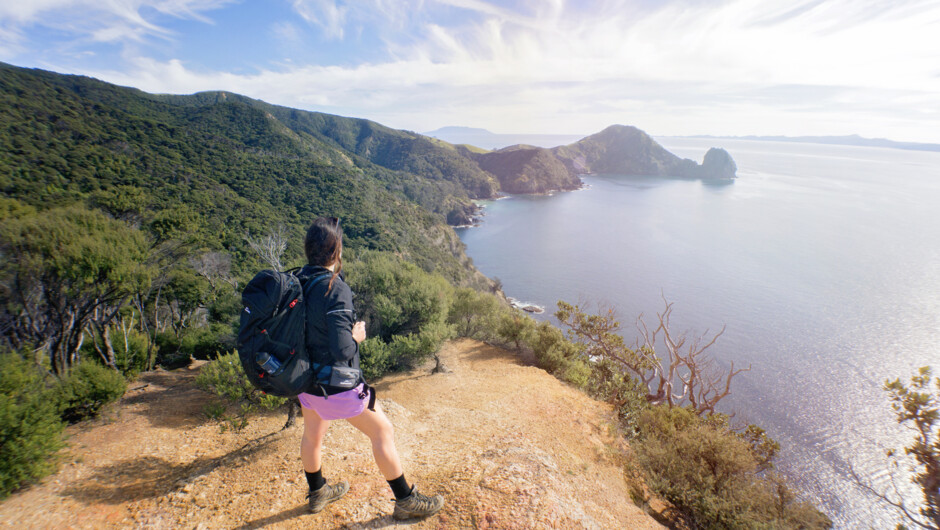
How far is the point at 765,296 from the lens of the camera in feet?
127

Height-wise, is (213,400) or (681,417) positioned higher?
(213,400)

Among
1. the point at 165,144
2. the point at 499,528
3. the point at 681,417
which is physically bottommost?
the point at 681,417

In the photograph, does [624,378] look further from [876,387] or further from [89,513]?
[876,387]

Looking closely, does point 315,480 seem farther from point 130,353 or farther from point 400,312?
point 130,353

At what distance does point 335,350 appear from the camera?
2.26 metres

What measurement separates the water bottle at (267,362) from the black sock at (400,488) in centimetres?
126

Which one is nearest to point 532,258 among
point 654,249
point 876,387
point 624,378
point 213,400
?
point 654,249

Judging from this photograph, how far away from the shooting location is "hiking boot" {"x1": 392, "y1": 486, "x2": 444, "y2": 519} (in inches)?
A: 114

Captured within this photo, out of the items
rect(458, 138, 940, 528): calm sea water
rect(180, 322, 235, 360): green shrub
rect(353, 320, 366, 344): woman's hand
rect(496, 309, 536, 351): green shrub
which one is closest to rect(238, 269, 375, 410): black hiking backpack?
rect(353, 320, 366, 344): woman's hand

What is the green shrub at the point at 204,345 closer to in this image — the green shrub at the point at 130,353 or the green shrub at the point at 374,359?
the green shrub at the point at 130,353

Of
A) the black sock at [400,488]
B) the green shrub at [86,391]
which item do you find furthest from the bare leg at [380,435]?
the green shrub at [86,391]

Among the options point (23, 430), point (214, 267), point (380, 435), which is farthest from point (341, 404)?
point (214, 267)

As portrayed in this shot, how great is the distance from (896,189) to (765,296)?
101 meters

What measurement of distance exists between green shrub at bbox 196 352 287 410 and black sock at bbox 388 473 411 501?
2948 mm
